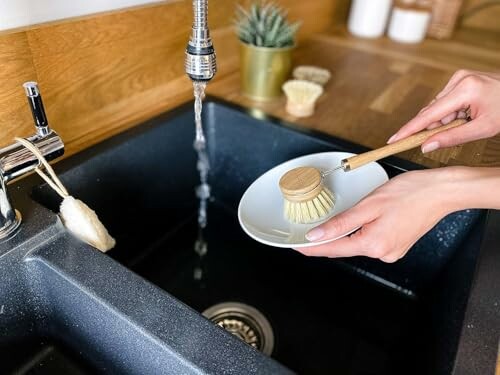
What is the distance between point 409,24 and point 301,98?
24.9 inches

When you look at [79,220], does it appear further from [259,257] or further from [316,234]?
[259,257]

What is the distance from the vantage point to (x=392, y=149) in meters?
0.57

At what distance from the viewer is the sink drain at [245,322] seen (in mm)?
700

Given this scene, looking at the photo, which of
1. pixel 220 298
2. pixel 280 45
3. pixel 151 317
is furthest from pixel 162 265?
pixel 280 45

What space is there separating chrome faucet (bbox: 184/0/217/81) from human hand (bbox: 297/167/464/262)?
0.84 feet

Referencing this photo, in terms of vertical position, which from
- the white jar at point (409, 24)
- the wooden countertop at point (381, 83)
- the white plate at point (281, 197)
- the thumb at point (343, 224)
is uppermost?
the white jar at point (409, 24)

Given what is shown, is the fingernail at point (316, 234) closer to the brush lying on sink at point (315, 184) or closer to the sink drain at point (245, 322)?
the brush lying on sink at point (315, 184)

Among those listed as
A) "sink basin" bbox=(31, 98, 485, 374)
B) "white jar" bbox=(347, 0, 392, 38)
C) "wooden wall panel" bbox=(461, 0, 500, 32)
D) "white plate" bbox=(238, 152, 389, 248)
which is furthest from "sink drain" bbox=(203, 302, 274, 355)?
"wooden wall panel" bbox=(461, 0, 500, 32)

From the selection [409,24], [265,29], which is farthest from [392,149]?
[409,24]

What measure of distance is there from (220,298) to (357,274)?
0.88 ft

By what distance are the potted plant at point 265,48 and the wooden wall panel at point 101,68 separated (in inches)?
3.9

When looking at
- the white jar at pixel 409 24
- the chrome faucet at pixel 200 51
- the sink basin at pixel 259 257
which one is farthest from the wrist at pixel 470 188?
the white jar at pixel 409 24

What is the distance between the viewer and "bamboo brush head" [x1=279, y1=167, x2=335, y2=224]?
585 mm

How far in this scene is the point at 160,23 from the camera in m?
0.78
